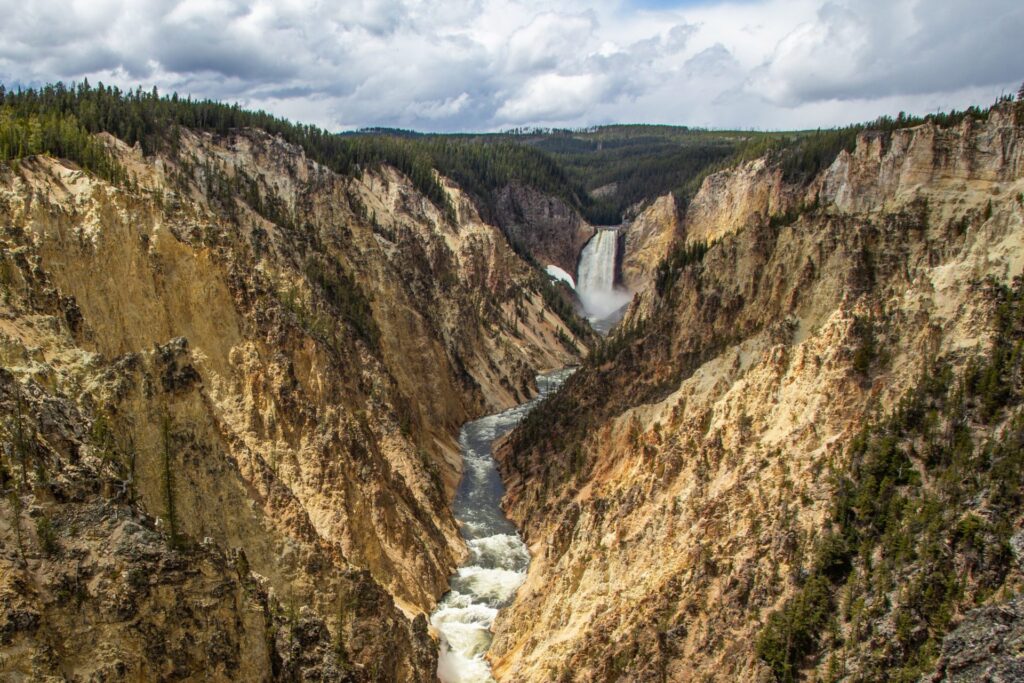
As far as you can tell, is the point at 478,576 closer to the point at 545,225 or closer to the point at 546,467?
the point at 546,467

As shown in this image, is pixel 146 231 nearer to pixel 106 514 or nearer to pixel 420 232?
pixel 106 514

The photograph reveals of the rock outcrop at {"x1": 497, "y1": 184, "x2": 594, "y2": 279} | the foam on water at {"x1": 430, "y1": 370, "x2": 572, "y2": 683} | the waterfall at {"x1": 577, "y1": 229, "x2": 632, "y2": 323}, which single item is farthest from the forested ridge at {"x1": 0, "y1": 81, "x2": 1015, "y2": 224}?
the foam on water at {"x1": 430, "y1": 370, "x2": 572, "y2": 683}

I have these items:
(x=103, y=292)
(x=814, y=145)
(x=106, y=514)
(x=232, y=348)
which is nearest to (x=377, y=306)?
(x=232, y=348)

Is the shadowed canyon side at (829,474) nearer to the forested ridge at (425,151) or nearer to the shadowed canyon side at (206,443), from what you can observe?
the shadowed canyon side at (206,443)

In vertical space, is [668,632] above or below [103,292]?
below

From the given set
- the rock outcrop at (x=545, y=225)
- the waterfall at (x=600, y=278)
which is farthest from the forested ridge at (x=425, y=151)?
the waterfall at (x=600, y=278)

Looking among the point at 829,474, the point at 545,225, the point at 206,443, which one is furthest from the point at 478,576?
the point at 545,225
